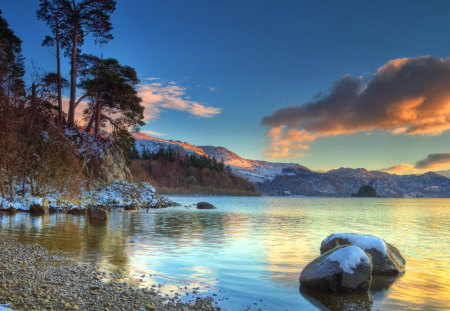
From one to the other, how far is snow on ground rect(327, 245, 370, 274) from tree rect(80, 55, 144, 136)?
115ft

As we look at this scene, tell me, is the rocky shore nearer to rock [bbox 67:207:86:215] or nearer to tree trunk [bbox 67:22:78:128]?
rock [bbox 67:207:86:215]

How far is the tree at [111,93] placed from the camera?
129 ft

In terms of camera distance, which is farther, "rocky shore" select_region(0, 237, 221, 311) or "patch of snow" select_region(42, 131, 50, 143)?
"patch of snow" select_region(42, 131, 50, 143)

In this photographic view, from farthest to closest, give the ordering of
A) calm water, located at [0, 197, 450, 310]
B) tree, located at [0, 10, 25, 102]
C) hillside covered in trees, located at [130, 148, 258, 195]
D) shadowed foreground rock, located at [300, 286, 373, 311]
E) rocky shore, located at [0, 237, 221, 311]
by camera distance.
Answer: hillside covered in trees, located at [130, 148, 258, 195], tree, located at [0, 10, 25, 102], calm water, located at [0, 197, 450, 310], shadowed foreground rock, located at [300, 286, 373, 311], rocky shore, located at [0, 237, 221, 311]

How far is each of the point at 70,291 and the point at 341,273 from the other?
21.4 ft

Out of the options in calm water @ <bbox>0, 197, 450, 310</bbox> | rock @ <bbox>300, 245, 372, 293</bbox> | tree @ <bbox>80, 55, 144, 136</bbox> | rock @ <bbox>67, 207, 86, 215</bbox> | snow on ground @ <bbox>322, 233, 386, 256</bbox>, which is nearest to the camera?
calm water @ <bbox>0, 197, 450, 310</bbox>

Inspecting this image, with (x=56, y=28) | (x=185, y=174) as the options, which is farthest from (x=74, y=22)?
(x=185, y=174)

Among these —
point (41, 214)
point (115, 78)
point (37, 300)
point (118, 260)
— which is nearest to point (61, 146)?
point (41, 214)

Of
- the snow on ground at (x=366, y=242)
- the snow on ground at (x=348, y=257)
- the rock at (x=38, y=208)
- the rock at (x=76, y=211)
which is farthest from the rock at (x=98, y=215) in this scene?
the snow on ground at (x=348, y=257)

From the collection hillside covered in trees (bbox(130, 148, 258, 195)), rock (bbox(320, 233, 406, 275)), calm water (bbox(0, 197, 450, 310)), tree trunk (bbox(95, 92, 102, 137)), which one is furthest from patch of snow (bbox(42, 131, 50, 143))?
hillside covered in trees (bbox(130, 148, 258, 195))

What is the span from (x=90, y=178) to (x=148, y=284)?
3292 cm

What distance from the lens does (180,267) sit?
1177 centimetres

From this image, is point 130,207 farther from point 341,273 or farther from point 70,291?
point 341,273

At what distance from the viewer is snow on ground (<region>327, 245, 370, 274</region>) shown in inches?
360
